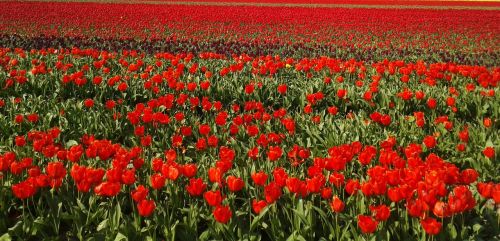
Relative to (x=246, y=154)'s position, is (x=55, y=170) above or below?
above

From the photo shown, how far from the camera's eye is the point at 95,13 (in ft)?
75.0

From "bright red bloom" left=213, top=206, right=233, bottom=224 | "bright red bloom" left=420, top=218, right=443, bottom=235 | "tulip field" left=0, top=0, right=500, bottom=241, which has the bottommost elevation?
"tulip field" left=0, top=0, right=500, bottom=241

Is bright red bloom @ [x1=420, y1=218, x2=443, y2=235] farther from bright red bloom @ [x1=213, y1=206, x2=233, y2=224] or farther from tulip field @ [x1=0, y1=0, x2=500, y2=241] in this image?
bright red bloom @ [x1=213, y1=206, x2=233, y2=224]

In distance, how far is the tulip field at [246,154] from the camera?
282 cm

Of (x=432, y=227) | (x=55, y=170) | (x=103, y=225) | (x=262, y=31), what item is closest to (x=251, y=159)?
(x=103, y=225)

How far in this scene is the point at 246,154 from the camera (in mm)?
4438

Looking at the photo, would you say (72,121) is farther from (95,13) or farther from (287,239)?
(95,13)

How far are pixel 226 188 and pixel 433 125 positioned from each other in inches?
122

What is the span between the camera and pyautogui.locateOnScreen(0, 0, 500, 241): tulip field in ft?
9.27

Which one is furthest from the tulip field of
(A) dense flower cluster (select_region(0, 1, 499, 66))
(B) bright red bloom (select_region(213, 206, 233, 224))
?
(A) dense flower cluster (select_region(0, 1, 499, 66))

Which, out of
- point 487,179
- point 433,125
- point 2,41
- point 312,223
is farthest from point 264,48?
point 312,223

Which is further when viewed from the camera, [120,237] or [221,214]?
[120,237]

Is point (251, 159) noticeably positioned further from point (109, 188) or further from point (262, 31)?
point (262, 31)

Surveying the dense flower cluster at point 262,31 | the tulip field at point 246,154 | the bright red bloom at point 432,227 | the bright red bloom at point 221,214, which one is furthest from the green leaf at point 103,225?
the dense flower cluster at point 262,31
